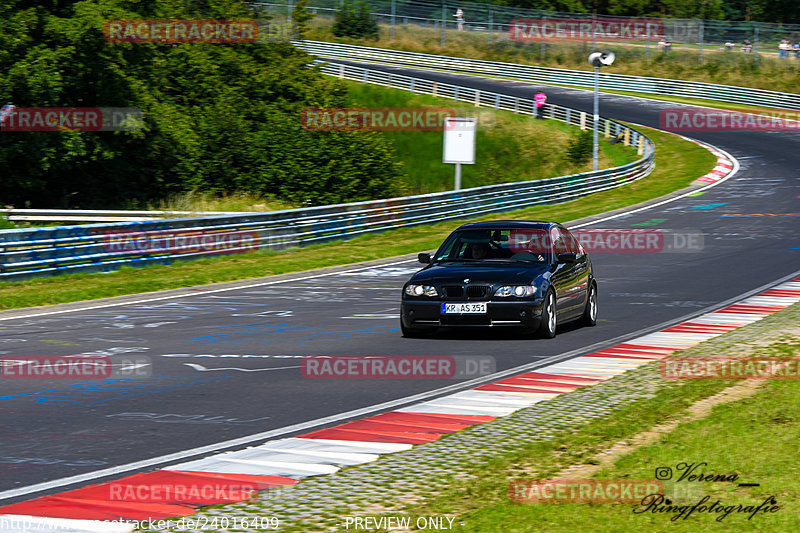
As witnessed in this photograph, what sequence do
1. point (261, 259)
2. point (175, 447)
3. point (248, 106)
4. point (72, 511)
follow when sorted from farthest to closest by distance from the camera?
1. point (248, 106)
2. point (261, 259)
3. point (175, 447)
4. point (72, 511)

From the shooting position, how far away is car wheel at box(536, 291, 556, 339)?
13148mm

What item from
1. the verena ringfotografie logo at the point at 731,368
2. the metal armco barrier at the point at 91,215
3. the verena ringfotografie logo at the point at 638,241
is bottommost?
the verena ringfotografie logo at the point at 638,241

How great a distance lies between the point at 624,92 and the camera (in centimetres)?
6950

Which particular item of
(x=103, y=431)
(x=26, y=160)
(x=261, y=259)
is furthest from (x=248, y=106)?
(x=103, y=431)

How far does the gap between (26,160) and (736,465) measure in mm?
29174

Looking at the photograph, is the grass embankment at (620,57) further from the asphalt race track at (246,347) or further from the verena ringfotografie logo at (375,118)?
the asphalt race track at (246,347)

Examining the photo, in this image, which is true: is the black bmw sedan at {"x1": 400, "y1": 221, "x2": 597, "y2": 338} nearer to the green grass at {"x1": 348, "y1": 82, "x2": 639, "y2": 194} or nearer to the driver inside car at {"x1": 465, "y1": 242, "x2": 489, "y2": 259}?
the driver inside car at {"x1": 465, "y1": 242, "x2": 489, "y2": 259}

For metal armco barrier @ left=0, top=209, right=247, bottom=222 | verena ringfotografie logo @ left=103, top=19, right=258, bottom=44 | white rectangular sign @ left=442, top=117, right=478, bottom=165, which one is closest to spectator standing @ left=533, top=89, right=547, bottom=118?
verena ringfotografie logo @ left=103, top=19, right=258, bottom=44

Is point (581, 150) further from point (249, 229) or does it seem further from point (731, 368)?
point (731, 368)

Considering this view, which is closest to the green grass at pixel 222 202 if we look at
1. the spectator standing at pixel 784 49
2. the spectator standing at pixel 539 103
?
the spectator standing at pixel 539 103

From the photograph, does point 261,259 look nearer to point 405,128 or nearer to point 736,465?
A: point 736,465

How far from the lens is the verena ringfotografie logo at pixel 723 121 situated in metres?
57.0

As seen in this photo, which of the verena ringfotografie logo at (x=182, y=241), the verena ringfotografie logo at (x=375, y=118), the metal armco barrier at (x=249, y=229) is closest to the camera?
the metal armco barrier at (x=249, y=229)

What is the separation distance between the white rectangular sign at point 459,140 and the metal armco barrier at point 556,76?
35.4 meters
